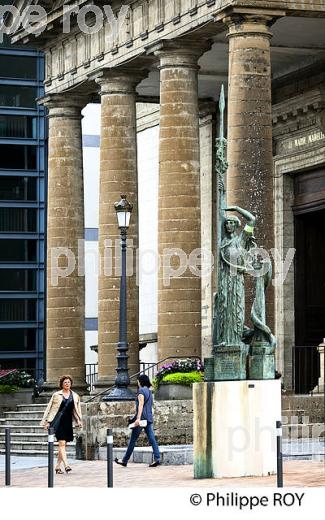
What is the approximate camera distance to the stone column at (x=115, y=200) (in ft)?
161

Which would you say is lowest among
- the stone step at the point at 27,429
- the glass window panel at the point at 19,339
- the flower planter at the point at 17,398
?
the stone step at the point at 27,429

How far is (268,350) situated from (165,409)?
1080 cm

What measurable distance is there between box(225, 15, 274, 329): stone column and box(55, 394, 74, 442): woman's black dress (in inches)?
249

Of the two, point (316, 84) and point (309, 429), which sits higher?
point (316, 84)

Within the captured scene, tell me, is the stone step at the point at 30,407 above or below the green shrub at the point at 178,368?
below

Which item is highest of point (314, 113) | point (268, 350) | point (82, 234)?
point (314, 113)

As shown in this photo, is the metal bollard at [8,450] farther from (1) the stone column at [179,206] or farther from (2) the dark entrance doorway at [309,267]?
(2) the dark entrance doorway at [309,267]

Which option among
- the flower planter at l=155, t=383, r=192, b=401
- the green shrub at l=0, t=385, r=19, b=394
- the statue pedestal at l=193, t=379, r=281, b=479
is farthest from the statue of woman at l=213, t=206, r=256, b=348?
the green shrub at l=0, t=385, r=19, b=394

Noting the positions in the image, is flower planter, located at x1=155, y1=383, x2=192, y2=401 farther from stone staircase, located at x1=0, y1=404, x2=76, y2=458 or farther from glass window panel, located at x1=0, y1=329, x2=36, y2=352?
glass window panel, located at x1=0, y1=329, x2=36, y2=352

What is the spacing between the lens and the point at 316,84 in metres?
51.5

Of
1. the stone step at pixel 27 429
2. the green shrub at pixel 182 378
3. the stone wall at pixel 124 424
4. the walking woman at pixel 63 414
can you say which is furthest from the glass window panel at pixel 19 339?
A: the walking woman at pixel 63 414
